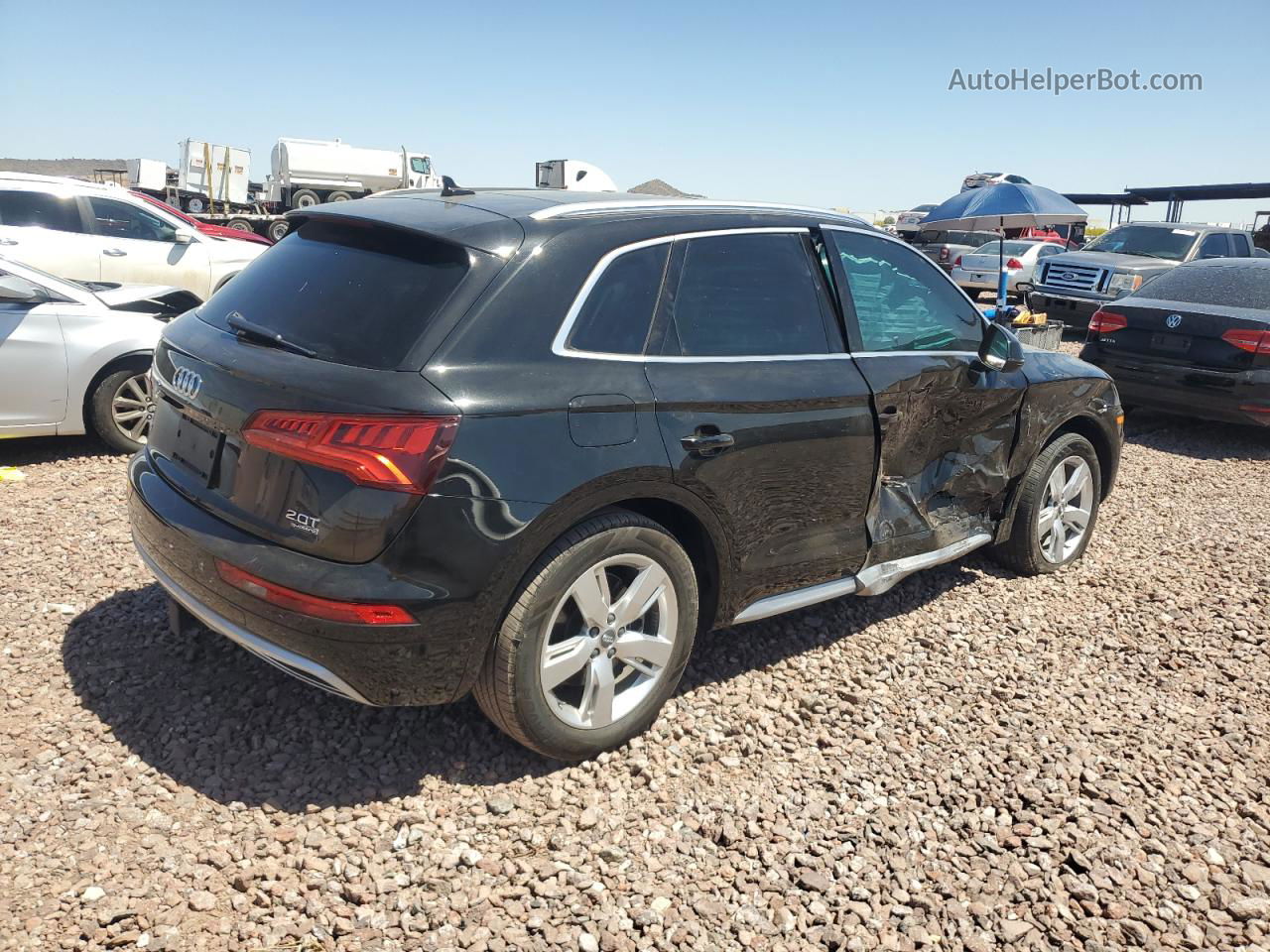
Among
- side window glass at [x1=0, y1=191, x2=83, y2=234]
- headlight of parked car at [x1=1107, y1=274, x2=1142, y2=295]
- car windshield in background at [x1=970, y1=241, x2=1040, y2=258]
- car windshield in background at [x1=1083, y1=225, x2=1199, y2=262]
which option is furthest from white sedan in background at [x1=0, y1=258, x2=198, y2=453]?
car windshield in background at [x1=970, y1=241, x2=1040, y2=258]

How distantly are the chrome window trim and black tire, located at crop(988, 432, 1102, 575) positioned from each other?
5.42ft

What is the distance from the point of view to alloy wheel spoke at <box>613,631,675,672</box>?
3.05 m

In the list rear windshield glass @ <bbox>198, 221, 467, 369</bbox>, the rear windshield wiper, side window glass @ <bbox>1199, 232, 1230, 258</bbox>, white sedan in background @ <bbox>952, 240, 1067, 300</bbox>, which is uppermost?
side window glass @ <bbox>1199, 232, 1230, 258</bbox>

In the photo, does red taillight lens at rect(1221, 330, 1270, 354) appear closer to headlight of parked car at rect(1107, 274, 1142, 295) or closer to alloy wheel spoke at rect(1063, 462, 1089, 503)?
alloy wheel spoke at rect(1063, 462, 1089, 503)

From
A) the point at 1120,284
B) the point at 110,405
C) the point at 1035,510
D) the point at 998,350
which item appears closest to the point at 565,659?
the point at 998,350

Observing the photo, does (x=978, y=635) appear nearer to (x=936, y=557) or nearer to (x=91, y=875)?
(x=936, y=557)

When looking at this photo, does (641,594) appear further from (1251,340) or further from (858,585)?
(1251,340)

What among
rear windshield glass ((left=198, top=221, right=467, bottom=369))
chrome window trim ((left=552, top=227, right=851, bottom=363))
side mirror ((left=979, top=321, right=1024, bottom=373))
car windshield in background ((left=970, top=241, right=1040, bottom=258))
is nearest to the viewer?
rear windshield glass ((left=198, top=221, right=467, bottom=369))

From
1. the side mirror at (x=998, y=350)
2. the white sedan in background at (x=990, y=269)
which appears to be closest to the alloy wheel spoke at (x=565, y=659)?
the side mirror at (x=998, y=350)

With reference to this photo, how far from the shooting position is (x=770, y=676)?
3.79 m

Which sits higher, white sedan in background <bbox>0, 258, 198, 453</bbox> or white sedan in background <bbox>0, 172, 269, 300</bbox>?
white sedan in background <bbox>0, 172, 269, 300</bbox>

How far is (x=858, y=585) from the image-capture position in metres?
3.79

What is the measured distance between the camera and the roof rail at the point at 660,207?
303 centimetres

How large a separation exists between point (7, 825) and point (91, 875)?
376mm
